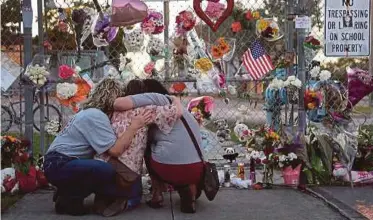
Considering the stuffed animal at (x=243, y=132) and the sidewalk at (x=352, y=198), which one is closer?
the sidewalk at (x=352, y=198)

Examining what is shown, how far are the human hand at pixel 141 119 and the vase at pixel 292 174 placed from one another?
6.15 feet

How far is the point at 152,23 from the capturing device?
22.4 ft

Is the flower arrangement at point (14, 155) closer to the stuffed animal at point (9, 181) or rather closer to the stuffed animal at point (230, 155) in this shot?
the stuffed animal at point (9, 181)

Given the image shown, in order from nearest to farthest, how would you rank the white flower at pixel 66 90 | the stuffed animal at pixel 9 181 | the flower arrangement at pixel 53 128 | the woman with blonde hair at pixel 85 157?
the woman with blonde hair at pixel 85 157 → the stuffed animal at pixel 9 181 → the white flower at pixel 66 90 → the flower arrangement at pixel 53 128

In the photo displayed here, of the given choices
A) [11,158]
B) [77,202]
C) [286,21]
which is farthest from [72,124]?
[286,21]

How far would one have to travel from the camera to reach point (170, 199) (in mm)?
6102

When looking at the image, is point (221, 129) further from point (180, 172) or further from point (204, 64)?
point (180, 172)

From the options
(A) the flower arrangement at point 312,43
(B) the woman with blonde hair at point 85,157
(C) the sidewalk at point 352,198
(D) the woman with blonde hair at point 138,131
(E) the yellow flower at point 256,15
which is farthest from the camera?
(E) the yellow flower at point 256,15

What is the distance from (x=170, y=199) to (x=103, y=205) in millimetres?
822

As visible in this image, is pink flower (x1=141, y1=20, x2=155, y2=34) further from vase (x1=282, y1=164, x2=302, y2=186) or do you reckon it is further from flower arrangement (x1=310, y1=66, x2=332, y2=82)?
vase (x1=282, y1=164, x2=302, y2=186)

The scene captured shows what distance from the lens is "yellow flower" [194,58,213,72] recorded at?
6.82m

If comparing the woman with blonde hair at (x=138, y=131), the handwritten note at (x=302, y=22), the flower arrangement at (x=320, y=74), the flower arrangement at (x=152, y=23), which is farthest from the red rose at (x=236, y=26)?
the woman with blonde hair at (x=138, y=131)

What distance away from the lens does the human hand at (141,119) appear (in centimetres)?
540

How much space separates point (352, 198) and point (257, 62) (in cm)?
184
